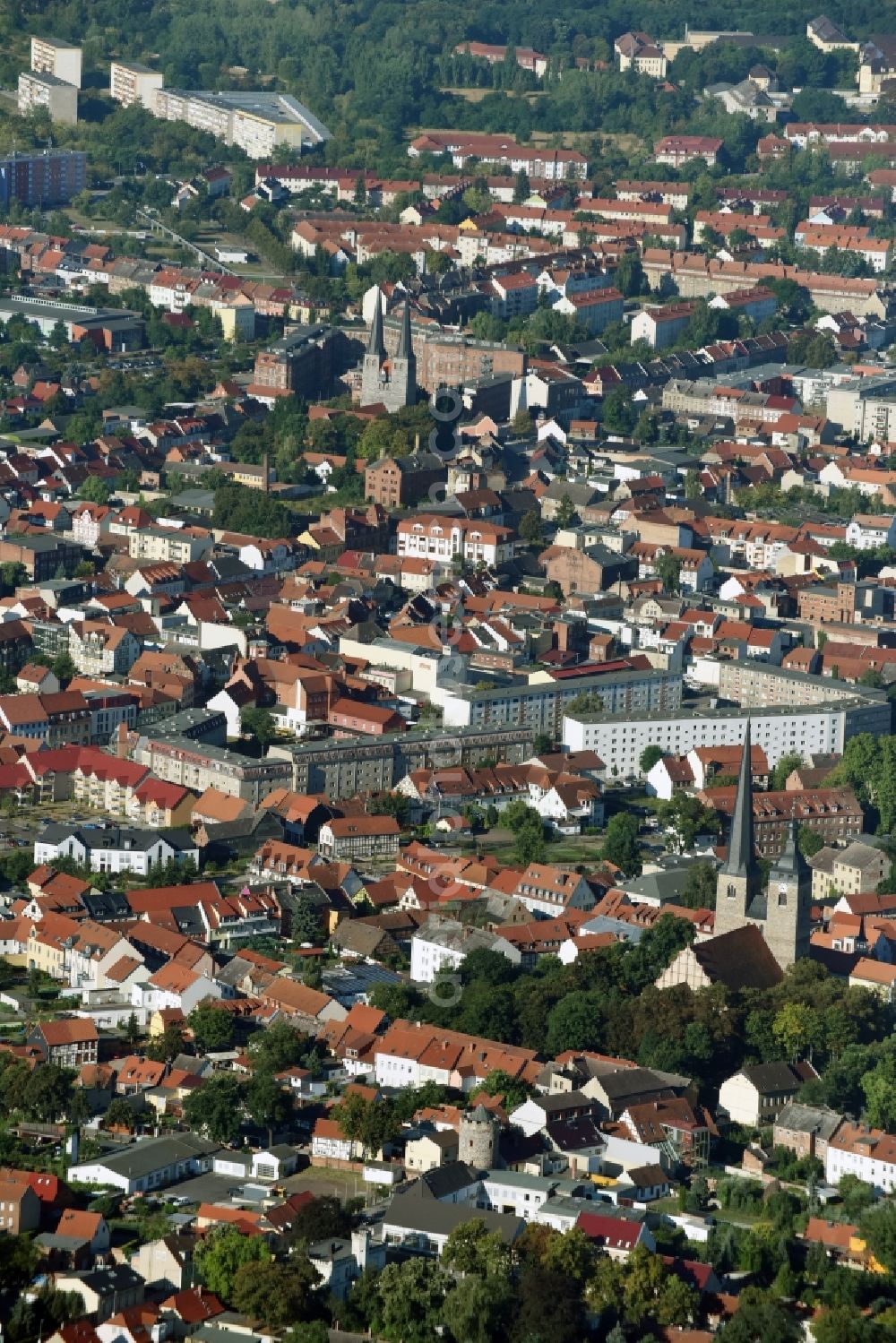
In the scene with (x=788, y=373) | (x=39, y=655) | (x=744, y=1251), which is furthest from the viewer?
(x=788, y=373)

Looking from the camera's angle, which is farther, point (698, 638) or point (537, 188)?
point (537, 188)

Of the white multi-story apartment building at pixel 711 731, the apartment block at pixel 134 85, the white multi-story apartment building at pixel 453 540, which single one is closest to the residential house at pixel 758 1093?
the white multi-story apartment building at pixel 711 731

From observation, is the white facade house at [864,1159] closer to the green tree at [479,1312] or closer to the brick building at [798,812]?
the green tree at [479,1312]

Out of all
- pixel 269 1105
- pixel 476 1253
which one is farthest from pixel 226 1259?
pixel 269 1105

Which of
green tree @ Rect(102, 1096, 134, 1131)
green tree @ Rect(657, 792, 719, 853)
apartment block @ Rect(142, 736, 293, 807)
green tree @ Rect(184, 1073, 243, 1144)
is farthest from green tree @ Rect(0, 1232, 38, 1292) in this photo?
green tree @ Rect(657, 792, 719, 853)

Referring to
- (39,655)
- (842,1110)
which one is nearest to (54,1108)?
(842,1110)

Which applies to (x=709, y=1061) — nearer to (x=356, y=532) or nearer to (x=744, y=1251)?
(x=744, y=1251)
